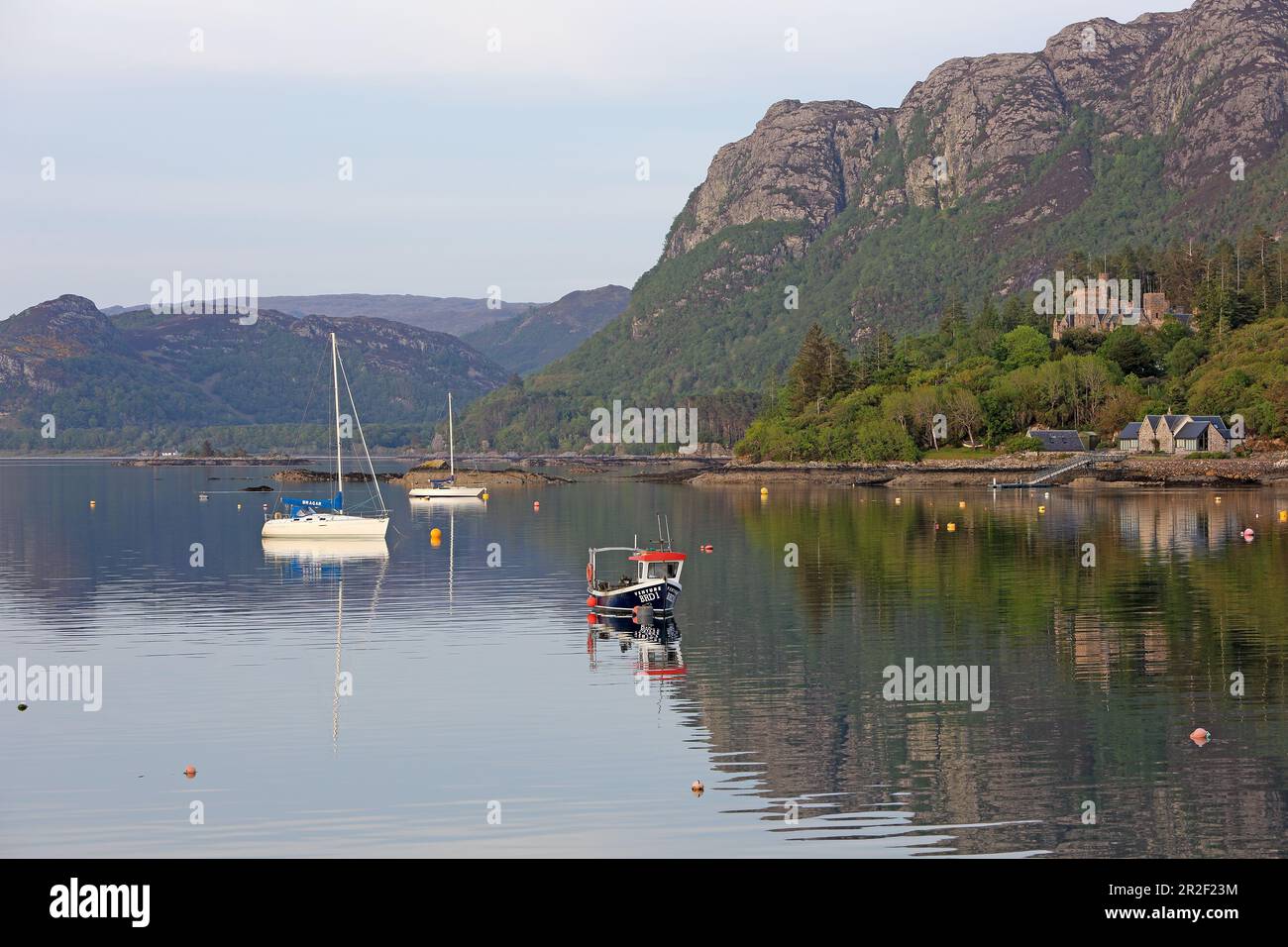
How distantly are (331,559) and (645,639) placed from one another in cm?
4184

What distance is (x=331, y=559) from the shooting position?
303ft

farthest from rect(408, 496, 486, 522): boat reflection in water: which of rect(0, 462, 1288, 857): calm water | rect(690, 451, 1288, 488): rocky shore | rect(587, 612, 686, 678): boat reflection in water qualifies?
rect(587, 612, 686, 678): boat reflection in water

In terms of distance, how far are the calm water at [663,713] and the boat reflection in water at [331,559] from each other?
0.72m

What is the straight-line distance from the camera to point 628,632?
57.0m

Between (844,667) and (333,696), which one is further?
(844,667)

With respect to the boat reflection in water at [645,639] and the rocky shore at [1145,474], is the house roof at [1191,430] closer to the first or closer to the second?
the rocky shore at [1145,474]

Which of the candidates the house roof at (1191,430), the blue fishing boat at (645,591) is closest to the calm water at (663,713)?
the blue fishing boat at (645,591)

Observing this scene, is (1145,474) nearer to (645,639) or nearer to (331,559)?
(331,559)

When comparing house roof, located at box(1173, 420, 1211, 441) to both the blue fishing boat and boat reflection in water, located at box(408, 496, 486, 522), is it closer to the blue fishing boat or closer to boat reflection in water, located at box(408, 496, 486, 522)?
boat reflection in water, located at box(408, 496, 486, 522)

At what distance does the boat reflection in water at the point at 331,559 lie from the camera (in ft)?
217

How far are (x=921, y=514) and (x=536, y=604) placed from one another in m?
68.1
